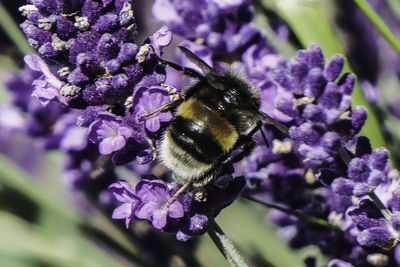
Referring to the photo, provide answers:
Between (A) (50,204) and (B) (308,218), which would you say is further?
(A) (50,204)

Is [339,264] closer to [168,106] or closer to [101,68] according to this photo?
[168,106]

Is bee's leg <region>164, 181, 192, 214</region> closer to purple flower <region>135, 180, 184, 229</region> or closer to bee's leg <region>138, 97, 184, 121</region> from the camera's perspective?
purple flower <region>135, 180, 184, 229</region>

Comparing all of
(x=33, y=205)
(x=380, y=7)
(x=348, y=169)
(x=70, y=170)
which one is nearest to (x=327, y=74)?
(x=348, y=169)

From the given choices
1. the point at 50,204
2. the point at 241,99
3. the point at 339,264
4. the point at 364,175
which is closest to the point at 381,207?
the point at 364,175

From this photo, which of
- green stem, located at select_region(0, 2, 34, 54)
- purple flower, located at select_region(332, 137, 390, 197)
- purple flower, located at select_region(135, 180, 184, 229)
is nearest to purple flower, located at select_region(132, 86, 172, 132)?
purple flower, located at select_region(135, 180, 184, 229)

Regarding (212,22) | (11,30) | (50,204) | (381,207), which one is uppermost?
(11,30)

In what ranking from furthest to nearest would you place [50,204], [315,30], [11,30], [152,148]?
[50,204], [11,30], [315,30], [152,148]
